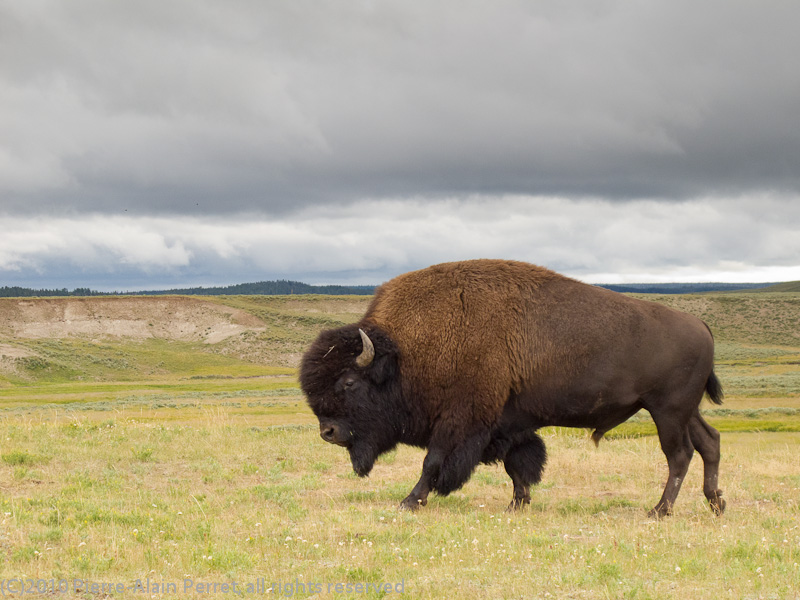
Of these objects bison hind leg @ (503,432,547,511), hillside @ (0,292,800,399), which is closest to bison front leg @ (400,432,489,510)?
bison hind leg @ (503,432,547,511)

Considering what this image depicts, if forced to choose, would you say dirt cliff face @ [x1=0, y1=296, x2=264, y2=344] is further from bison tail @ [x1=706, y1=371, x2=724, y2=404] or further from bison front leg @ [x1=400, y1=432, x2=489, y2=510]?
bison tail @ [x1=706, y1=371, x2=724, y2=404]

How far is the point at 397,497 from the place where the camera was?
10.2m

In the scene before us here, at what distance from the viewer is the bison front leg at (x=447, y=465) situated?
9.14 m

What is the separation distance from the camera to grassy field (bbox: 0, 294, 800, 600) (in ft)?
18.9

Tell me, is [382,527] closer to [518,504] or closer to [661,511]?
[518,504]

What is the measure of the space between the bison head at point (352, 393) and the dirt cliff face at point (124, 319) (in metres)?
79.6

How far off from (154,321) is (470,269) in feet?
285

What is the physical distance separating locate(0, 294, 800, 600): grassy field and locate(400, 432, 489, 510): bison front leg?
380mm

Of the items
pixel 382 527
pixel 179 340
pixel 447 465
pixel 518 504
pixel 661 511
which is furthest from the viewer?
pixel 179 340

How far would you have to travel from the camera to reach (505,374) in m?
9.19

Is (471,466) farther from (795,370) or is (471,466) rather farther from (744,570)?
(795,370)

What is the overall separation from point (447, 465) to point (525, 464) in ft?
3.84

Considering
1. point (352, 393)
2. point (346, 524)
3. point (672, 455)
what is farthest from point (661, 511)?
point (352, 393)

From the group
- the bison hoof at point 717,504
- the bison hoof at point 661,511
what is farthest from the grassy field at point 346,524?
the bison hoof at point 661,511
